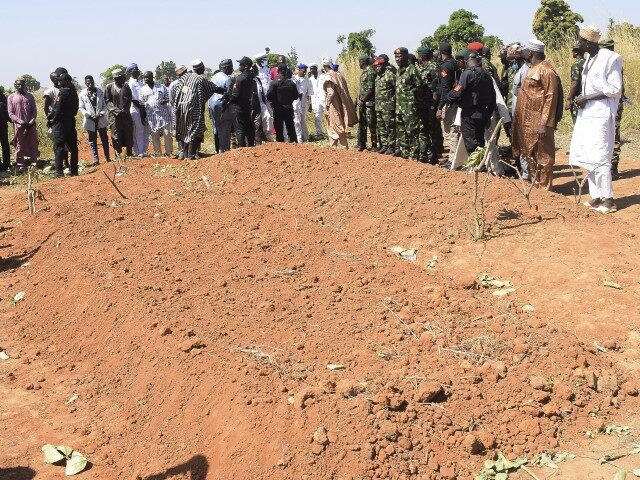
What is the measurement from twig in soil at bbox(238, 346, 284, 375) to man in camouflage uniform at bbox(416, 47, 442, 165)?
6.41 m

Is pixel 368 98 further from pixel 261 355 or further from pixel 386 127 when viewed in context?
pixel 261 355

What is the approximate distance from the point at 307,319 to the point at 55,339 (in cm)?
207

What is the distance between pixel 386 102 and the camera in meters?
10.9

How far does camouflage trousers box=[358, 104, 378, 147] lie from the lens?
38.3 feet

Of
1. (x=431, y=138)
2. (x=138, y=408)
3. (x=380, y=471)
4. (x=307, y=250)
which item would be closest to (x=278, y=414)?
(x=380, y=471)

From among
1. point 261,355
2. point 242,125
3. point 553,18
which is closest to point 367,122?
point 242,125

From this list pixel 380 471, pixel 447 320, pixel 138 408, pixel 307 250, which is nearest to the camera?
pixel 380 471

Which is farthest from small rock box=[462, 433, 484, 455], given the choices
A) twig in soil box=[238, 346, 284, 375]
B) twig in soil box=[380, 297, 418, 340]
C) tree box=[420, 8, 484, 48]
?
tree box=[420, 8, 484, 48]

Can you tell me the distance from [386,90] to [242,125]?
86.2 inches

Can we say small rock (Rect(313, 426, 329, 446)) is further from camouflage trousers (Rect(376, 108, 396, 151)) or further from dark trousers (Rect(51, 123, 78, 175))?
dark trousers (Rect(51, 123, 78, 175))

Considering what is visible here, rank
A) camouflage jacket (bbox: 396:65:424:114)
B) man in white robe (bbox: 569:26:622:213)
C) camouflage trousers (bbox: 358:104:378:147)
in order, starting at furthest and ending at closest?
camouflage trousers (bbox: 358:104:378:147) → camouflage jacket (bbox: 396:65:424:114) → man in white robe (bbox: 569:26:622:213)

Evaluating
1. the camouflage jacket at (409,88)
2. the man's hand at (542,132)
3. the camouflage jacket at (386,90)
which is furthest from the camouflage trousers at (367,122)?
the man's hand at (542,132)

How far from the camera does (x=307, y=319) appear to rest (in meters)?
4.99

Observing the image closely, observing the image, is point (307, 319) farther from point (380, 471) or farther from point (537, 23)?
point (537, 23)
